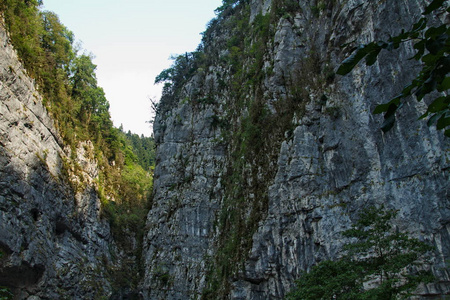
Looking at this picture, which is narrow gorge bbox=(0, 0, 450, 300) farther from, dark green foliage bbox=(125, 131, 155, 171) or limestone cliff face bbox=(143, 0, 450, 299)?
dark green foliage bbox=(125, 131, 155, 171)

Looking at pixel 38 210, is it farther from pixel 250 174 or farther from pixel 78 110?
pixel 250 174

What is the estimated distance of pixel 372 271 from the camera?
1051 centimetres

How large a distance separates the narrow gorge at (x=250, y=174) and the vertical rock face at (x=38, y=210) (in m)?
0.08

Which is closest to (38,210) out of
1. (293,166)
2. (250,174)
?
(250,174)

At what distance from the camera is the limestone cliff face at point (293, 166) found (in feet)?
43.4

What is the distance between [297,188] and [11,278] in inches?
578

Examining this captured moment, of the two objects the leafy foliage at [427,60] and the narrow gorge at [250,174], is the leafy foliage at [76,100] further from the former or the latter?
the leafy foliage at [427,60]

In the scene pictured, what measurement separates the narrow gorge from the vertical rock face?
8 centimetres

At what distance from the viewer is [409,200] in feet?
41.4

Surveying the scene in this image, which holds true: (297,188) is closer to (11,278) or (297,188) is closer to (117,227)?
(11,278)

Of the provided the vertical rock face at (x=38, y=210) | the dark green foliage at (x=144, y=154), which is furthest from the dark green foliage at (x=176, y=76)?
the dark green foliage at (x=144, y=154)

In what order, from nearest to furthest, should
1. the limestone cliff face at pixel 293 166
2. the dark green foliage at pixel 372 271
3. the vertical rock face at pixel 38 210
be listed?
the dark green foliage at pixel 372 271
the limestone cliff face at pixel 293 166
the vertical rock face at pixel 38 210

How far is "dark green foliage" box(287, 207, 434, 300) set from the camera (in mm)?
9914

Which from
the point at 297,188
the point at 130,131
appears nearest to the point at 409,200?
the point at 297,188
